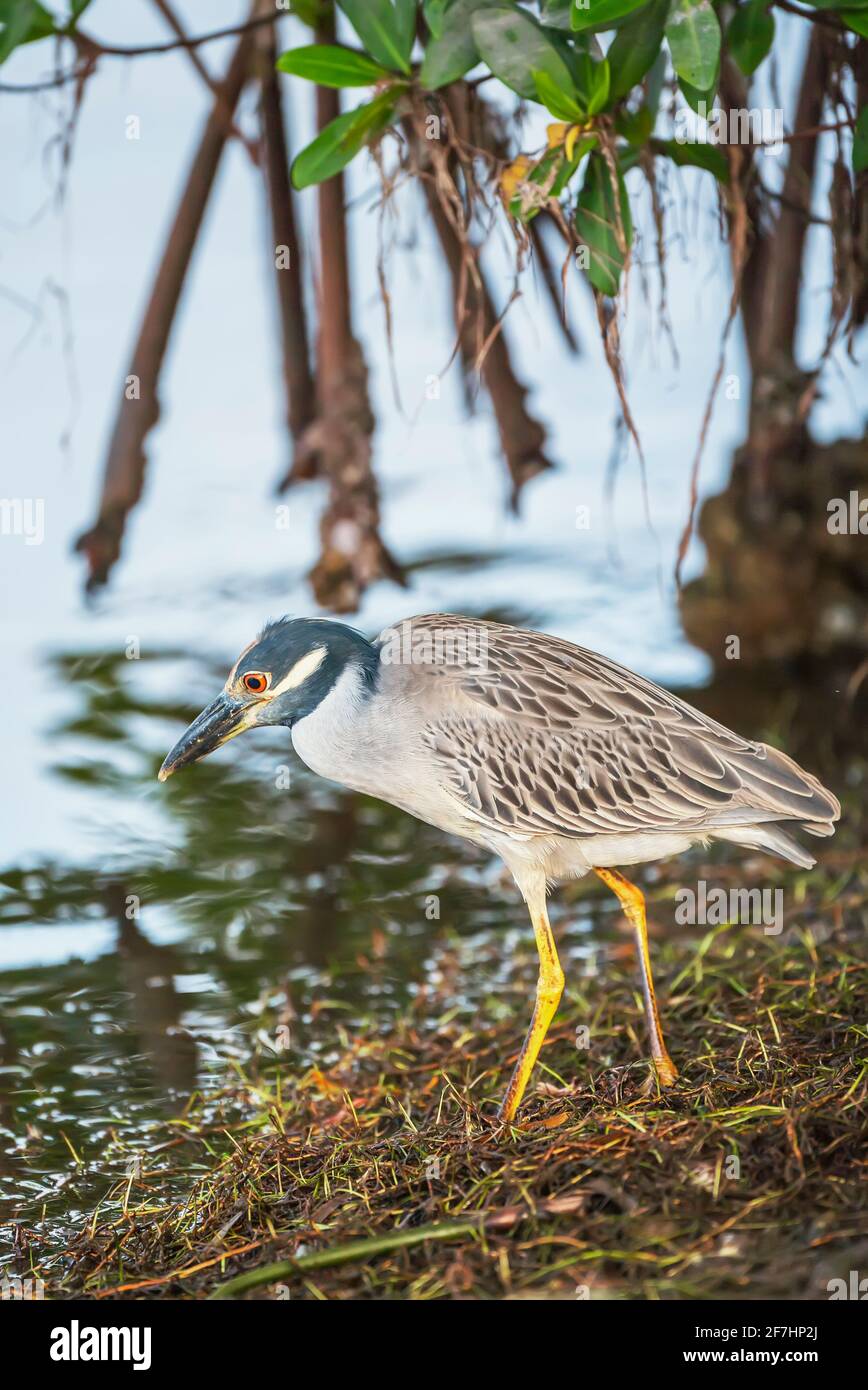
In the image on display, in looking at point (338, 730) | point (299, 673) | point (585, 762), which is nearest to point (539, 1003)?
point (585, 762)

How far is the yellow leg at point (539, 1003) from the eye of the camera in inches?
166

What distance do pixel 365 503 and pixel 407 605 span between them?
1.75 m

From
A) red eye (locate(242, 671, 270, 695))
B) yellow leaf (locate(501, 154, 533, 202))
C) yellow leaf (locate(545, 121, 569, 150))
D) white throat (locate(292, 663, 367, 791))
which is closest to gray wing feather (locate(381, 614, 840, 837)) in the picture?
white throat (locate(292, 663, 367, 791))

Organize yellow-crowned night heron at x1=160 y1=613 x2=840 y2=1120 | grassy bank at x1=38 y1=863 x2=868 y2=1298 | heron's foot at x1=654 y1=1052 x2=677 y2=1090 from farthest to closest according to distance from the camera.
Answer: yellow-crowned night heron at x1=160 y1=613 x2=840 y2=1120 < heron's foot at x1=654 y1=1052 x2=677 y2=1090 < grassy bank at x1=38 y1=863 x2=868 y2=1298

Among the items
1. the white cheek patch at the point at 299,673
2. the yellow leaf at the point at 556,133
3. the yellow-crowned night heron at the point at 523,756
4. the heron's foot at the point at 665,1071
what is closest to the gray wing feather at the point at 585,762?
the yellow-crowned night heron at the point at 523,756

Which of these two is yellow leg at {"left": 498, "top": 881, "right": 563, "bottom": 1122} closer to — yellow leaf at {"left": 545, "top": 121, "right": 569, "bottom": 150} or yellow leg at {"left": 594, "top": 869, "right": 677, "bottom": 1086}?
yellow leg at {"left": 594, "top": 869, "right": 677, "bottom": 1086}

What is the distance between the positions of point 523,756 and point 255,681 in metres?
0.77

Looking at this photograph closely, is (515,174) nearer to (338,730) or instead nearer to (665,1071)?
(338,730)

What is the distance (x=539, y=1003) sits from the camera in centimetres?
439

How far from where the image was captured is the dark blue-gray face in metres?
4.36

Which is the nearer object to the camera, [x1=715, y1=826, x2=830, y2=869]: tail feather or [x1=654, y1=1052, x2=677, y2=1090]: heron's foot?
[x1=654, y1=1052, x2=677, y2=1090]: heron's foot

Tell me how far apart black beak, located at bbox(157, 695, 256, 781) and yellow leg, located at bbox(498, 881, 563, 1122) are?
954 millimetres
